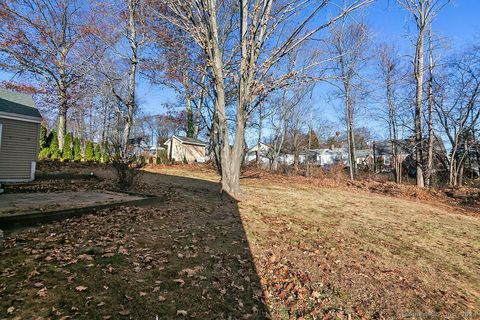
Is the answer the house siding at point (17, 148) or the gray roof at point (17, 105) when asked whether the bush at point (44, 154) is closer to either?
the gray roof at point (17, 105)

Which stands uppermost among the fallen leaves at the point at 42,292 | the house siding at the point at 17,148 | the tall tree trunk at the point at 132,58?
the tall tree trunk at the point at 132,58

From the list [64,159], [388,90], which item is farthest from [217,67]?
[388,90]

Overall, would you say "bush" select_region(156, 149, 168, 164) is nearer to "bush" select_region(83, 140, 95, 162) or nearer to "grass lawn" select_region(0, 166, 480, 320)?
"bush" select_region(83, 140, 95, 162)

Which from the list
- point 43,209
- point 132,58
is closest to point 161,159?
point 132,58

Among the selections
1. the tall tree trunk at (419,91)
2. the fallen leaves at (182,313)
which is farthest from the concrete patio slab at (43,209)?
the tall tree trunk at (419,91)

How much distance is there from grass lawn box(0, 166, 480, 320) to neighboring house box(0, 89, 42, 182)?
294 inches

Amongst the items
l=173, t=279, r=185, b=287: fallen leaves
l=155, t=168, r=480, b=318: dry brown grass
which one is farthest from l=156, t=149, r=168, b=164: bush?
l=173, t=279, r=185, b=287: fallen leaves

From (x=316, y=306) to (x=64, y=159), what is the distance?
17504 millimetres

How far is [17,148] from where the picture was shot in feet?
32.2

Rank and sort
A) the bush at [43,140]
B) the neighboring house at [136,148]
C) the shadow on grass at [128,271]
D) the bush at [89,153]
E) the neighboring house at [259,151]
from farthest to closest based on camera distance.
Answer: the neighboring house at [259,151]
the bush at [89,153]
the bush at [43,140]
the neighboring house at [136,148]
the shadow on grass at [128,271]

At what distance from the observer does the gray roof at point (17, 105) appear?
9.48m

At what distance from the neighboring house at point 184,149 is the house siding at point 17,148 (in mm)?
17373

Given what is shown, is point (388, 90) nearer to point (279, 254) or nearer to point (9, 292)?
point (279, 254)

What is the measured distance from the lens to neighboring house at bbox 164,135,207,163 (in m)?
28.1
